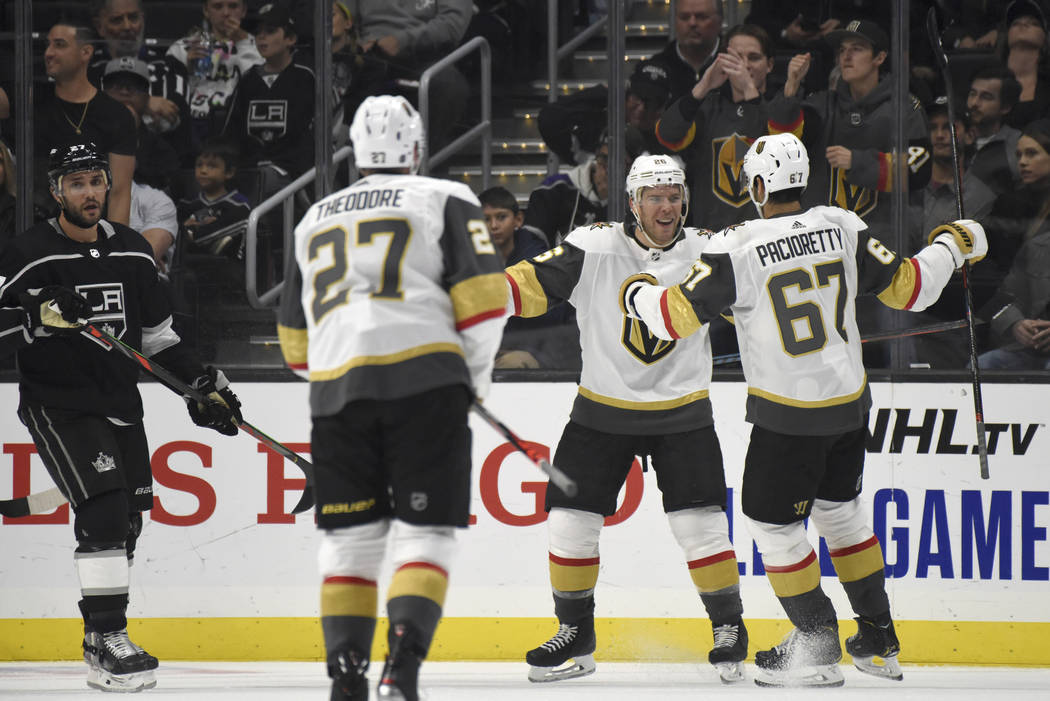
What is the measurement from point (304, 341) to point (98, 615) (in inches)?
51.1

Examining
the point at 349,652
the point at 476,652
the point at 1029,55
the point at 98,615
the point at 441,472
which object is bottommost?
the point at 476,652

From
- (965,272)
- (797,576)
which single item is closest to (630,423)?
(797,576)

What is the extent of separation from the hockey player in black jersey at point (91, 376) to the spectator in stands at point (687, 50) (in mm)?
1762

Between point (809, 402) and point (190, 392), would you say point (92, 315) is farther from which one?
point (809, 402)

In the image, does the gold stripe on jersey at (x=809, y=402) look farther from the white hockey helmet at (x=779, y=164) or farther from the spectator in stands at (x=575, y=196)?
the spectator in stands at (x=575, y=196)

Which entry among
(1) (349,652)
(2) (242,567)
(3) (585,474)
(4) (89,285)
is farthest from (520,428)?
(1) (349,652)

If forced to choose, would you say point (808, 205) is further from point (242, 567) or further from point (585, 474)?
point (242, 567)

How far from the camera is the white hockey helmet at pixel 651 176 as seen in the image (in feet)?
13.1

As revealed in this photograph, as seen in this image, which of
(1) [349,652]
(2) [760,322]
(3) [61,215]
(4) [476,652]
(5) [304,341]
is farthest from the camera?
(4) [476,652]

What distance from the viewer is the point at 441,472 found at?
9.65 feet

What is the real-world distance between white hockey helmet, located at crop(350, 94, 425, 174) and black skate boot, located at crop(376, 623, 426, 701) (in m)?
0.99

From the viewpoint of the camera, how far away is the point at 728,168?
4.66 meters

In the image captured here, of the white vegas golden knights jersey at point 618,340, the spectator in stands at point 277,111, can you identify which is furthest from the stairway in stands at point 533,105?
the white vegas golden knights jersey at point 618,340

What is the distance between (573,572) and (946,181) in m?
1.79
